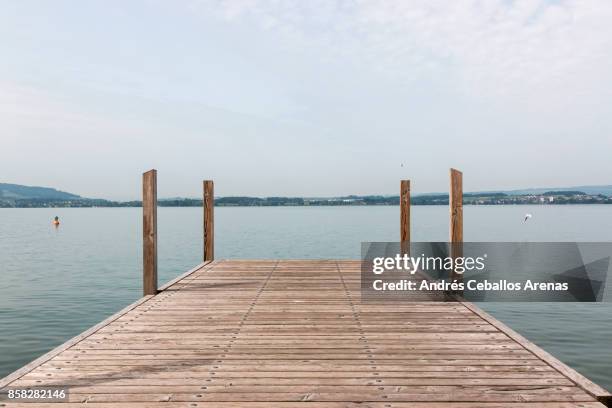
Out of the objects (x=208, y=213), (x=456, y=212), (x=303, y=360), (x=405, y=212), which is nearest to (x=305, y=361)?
(x=303, y=360)

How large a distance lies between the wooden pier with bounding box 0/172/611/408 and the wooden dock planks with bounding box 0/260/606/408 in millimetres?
13

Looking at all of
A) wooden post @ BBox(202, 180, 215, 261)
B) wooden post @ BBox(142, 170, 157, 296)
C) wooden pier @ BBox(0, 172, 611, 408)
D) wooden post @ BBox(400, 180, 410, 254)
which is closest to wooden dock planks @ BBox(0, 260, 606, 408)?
wooden pier @ BBox(0, 172, 611, 408)

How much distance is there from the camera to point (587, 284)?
69.6ft

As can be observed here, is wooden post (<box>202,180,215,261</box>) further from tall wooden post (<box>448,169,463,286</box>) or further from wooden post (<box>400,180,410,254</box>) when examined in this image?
tall wooden post (<box>448,169,463,286</box>)

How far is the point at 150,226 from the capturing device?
336 inches

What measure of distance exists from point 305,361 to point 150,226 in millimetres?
4689

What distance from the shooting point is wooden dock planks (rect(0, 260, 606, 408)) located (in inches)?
161

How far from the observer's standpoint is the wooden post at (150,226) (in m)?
8.54

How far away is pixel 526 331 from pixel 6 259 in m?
32.9

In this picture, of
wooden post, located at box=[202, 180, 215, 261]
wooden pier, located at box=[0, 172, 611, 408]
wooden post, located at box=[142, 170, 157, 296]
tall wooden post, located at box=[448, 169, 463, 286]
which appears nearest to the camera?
wooden pier, located at box=[0, 172, 611, 408]

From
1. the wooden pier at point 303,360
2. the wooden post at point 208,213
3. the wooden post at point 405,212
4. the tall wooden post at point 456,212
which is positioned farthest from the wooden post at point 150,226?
the wooden post at point 405,212

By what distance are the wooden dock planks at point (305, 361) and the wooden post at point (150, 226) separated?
1090 millimetres

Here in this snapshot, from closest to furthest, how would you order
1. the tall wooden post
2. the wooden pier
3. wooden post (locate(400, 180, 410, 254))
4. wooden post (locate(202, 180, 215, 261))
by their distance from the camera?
1. the wooden pier
2. the tall wooden post
3. wooden post (locate(400, 180, 410, 254))
4. wooden post (locate(202, 180, 215, 261))

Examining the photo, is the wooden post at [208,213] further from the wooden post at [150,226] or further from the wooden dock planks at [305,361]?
the wooden dock planks at [305,361]
